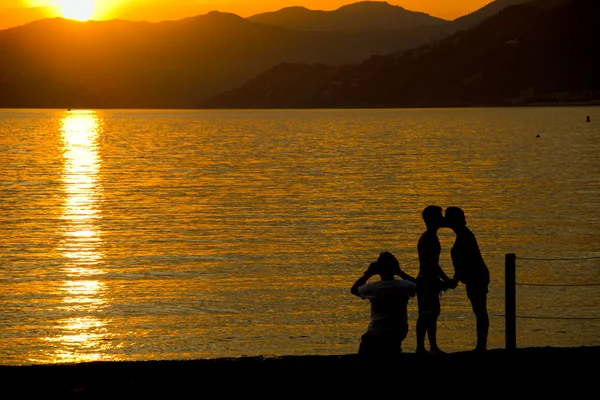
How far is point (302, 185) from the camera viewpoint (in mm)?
61469

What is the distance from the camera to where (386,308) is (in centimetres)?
1095

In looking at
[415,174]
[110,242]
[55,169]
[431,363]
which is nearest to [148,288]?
[110,242]

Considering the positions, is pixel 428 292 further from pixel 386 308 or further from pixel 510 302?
pixel 386 308

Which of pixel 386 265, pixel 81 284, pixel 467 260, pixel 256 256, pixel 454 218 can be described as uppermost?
pixel 454 218

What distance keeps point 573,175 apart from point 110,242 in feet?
143

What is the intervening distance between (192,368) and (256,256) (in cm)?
1941

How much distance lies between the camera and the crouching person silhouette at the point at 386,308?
35.5 feet

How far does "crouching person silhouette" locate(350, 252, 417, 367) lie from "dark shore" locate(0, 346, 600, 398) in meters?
1.56

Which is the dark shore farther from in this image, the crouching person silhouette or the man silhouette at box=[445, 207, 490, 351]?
the crouching person silhouette

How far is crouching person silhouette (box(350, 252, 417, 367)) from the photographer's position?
1081cm

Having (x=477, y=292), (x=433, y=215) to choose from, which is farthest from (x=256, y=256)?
(x=433, y=215)

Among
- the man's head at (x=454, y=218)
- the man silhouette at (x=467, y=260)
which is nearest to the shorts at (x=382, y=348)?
the man silhouette at (x=467, y=260)

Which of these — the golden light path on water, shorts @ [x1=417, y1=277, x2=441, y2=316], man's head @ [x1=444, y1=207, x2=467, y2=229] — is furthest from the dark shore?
the golden light path on water

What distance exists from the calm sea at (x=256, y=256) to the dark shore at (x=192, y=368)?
324cm
